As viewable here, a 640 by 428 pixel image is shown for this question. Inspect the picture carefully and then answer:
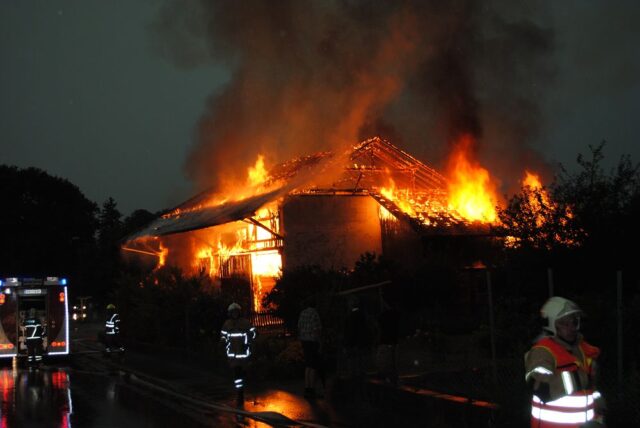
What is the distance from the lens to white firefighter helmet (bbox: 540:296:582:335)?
4.44 m

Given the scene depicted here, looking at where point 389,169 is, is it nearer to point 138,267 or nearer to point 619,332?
point 138,267


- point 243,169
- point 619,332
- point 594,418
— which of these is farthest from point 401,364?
point 243,169

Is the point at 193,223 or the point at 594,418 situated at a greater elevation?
the point at 193,223

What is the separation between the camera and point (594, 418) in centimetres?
448

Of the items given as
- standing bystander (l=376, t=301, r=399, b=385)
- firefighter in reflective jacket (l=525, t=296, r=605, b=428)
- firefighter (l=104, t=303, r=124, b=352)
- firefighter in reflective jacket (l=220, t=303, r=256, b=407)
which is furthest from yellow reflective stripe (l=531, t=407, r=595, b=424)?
firefighter (l=104, t=303, r=124, b=352)

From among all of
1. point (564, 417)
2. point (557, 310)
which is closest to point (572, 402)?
point (564, 417)

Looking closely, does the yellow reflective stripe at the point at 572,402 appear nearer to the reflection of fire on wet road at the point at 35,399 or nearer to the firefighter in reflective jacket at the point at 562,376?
the firefighter in reflective jacket at the point at 562,376

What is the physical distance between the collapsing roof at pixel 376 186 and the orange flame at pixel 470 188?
53 cm

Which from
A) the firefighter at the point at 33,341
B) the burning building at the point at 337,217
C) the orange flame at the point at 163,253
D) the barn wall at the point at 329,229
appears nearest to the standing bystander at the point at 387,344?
the firefighter at the point at 33,341

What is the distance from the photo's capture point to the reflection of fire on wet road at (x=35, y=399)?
32.7 ft

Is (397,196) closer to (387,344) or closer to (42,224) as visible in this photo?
(387,344)

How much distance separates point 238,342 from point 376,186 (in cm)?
1553

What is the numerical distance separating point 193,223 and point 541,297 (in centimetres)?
1387

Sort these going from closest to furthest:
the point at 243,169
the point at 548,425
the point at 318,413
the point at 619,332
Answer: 1. the point at 548,425
2. the point at 619,332
3. the point at 318,413
4. the point at 243,169
